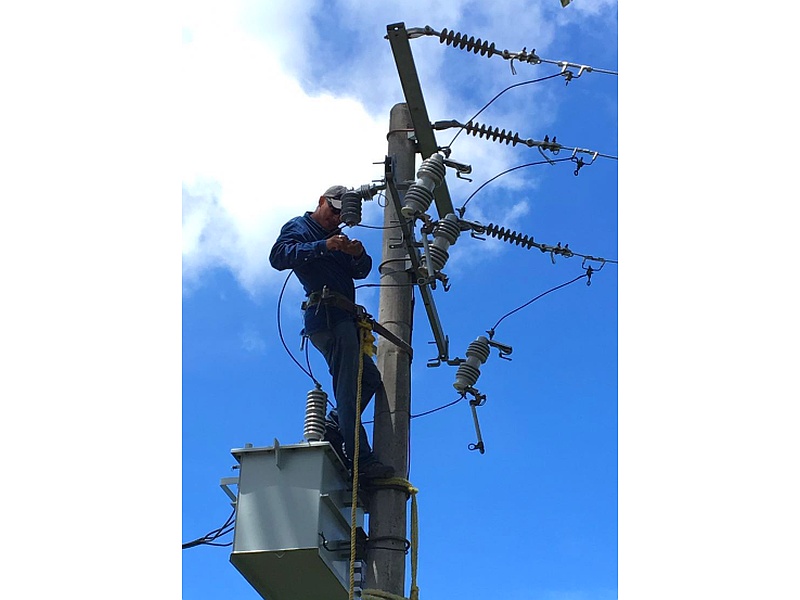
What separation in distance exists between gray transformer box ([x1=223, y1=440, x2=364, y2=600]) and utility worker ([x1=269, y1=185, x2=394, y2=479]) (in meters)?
0.24

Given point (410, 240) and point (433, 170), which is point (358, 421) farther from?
point (433, 170)

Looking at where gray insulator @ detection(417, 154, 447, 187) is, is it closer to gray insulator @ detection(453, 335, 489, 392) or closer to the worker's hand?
the worker's hand

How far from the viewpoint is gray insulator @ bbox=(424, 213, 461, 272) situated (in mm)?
5508

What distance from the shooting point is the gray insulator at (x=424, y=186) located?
5.45 meters

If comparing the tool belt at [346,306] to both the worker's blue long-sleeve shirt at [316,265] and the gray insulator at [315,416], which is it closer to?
the worker's blue long-sleeve shirt at [316,265]

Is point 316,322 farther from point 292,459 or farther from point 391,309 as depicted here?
point 292,459

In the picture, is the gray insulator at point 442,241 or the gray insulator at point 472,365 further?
the gray insulator at point 472,365

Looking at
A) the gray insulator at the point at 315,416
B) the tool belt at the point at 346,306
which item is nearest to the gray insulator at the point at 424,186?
the tool belt at the point at 346,306

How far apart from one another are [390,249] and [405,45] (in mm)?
1125

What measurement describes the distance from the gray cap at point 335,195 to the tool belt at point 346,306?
0.57m

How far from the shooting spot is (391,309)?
5.72 metres

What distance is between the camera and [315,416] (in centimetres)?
549

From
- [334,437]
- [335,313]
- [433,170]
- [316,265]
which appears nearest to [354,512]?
[334,437]
